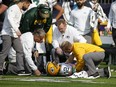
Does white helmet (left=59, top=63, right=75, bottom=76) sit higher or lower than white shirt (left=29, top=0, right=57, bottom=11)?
lower

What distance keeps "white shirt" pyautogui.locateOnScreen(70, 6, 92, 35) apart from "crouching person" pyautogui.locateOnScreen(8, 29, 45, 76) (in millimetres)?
1898

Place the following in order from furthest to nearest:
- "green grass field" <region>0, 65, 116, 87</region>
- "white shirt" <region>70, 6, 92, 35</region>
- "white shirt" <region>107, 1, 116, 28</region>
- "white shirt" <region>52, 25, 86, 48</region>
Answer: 1. "white shirt" <region>107, 1, 116, 28</region>
2. "white shirt" <region>70, 6, 92, 35</region>
3. "white shirt" <region>52, 25, 86, 48</region>
4. "green grass field" <region>0, 65, 116, 87</region>

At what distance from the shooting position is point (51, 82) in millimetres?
12938

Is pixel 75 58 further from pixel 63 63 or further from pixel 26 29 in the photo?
pixel 26 29

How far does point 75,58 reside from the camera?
1475cm

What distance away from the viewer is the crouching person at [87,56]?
14.1m

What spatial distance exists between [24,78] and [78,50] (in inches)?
53.1

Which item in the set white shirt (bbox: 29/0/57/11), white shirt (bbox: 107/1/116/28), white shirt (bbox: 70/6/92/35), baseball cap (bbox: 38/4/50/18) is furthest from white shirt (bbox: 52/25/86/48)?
white shirt (bbox: 107/1/116/28)

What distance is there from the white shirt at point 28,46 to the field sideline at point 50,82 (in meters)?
0.49

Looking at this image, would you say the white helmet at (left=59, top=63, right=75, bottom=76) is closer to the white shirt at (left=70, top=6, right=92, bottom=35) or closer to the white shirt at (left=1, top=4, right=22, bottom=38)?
the white shirt at (left=1, top=4, right=22, bottom=38)

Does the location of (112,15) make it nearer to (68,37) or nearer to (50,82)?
(68,37)

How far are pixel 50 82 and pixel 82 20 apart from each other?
4.00m

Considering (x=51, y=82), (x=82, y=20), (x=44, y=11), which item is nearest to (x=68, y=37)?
(x=44, y=11)

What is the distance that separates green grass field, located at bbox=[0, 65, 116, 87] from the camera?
40.7ft
